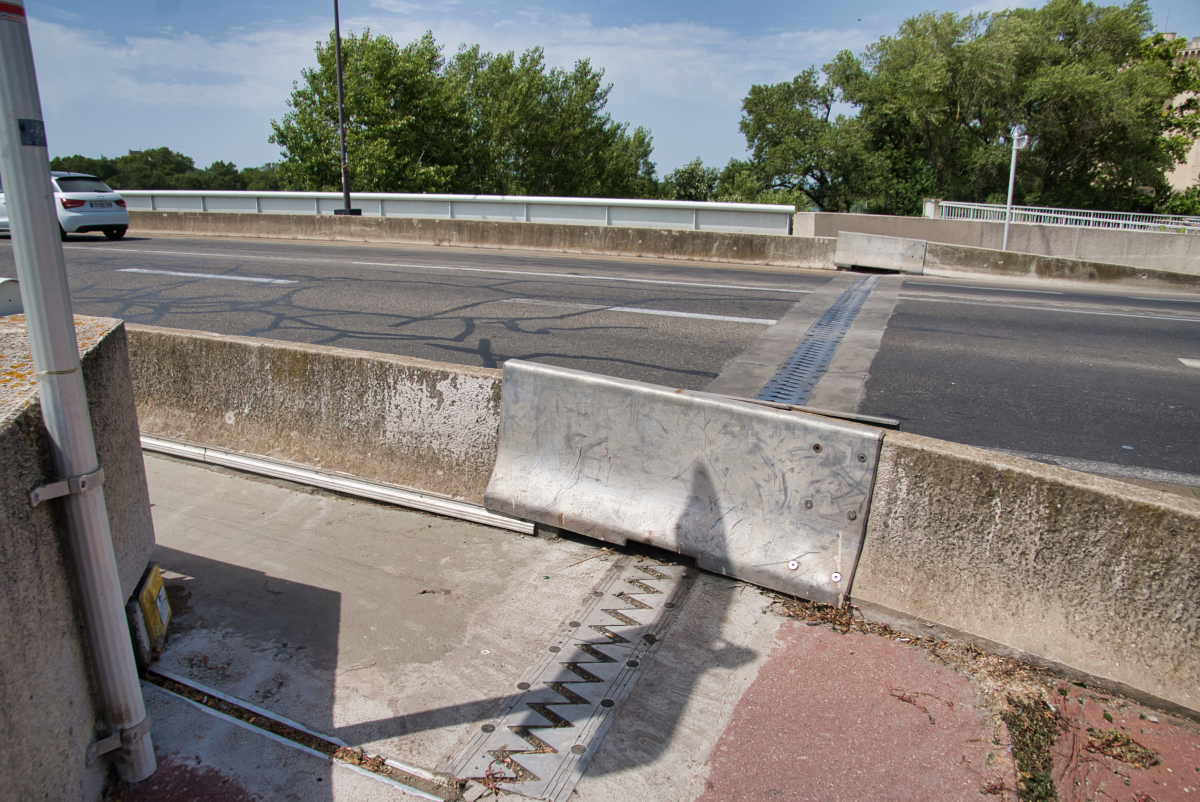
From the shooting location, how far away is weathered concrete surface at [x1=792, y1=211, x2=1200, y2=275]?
21688mm

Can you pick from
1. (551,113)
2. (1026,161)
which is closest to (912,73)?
(1026,161)

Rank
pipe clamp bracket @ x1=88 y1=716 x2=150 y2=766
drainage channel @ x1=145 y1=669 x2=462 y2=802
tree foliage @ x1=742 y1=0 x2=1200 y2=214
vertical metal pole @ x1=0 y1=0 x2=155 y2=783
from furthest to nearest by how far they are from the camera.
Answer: tree foliage @ x1=742 y1=0 x2=1200 y2=214 < drainage channel @ x1=145 y1=669 x2=462 y2=802 < pipe clamp bracket @ x1=88 y1=716 x2=150 y2=766 < vertical metal pole @ x1=0 y1=0 x2=155 y2=783

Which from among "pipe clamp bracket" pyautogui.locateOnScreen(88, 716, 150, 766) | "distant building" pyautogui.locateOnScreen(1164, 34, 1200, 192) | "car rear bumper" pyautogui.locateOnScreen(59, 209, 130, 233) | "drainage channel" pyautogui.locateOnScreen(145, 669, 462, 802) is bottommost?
"drainage channel" pyautogui.locateOnScreen(145, 669, 462, 802)

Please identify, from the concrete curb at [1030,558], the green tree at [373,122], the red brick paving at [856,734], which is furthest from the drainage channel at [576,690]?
the green tree at [373,122]

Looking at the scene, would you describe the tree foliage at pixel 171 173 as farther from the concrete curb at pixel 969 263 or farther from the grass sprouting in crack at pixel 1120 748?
the grass sprouting in crack at pixel 1120 748

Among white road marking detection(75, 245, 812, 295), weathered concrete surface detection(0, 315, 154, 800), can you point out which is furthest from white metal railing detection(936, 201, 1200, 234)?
weathered concrete surface detection(0, 315, 154, 800)

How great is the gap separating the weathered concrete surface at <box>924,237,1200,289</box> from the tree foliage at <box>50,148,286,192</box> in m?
60.0

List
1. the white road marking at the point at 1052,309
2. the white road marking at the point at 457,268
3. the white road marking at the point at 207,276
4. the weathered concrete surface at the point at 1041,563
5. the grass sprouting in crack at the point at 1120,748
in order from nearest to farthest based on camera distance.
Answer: the grass sprouting in crack at the point at 1120,748, the weathered concrete surface at the point at 1041,563, the white road marking at the point at 1052,309, the white road marking at the point at 207,276, the white road marking at the point at 457,268

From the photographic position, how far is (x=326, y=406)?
4.55 m

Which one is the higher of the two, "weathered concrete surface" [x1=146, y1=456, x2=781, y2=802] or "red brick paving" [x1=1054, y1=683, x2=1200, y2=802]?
"weathered concrete surface" [x1=146, y1=456, x2=781, y2=802]

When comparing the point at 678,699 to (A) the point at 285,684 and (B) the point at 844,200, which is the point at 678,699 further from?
(B) the point at 844,200

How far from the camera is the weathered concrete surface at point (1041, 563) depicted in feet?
8.79

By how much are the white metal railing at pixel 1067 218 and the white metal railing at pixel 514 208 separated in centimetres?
1104

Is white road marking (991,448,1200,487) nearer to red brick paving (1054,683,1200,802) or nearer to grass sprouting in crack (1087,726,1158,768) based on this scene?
red brick paving (1054,683,1200,802)
